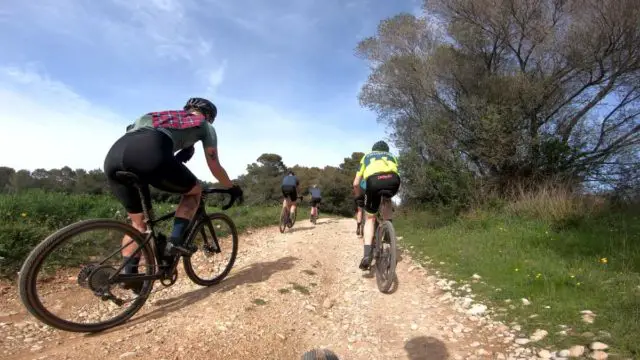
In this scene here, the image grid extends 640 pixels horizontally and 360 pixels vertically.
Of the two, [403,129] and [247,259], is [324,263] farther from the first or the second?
[403,129]

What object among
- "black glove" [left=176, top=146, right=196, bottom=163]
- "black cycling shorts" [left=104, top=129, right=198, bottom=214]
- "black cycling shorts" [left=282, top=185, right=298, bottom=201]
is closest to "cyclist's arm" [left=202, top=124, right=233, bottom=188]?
"black glove" [left=176, top=146, right=196, bottom=163]

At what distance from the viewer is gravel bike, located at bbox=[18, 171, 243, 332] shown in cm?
268

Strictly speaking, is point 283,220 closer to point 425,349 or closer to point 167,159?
point 167,159

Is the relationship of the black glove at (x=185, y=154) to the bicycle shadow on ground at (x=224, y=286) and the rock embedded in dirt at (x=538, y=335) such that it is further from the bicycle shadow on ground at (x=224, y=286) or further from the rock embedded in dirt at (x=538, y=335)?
the rock embedded in dirt at (x=538, y=335)

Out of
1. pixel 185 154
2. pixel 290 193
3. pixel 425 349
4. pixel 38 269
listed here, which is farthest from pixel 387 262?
pixel 290 193

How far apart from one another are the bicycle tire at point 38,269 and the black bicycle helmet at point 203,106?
135cm

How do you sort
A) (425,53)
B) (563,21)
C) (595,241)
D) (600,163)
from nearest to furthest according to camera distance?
1. (595,241)
2. (600,163)
3. (563,21)
4. (425,53)

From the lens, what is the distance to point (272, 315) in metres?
3.46

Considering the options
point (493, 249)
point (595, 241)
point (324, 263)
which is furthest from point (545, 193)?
point (324, 263)

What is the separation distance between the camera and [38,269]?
8.73ft

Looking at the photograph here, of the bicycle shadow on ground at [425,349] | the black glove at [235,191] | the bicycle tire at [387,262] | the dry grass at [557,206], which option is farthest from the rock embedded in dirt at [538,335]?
the dry grass at [557,206]

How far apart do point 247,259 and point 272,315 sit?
2.45m

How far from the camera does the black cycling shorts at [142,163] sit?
10.0 ft

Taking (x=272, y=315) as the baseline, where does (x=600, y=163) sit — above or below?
above
